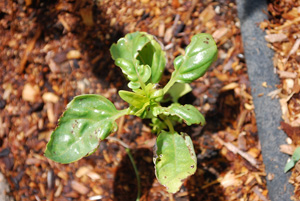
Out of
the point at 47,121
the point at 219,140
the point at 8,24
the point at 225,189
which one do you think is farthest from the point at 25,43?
the point at 225,189

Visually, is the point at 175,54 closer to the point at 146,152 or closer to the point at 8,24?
the point at 146,152

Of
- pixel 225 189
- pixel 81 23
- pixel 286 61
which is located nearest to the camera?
pixel 225 189

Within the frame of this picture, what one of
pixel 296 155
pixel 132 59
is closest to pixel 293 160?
pixel 296 155

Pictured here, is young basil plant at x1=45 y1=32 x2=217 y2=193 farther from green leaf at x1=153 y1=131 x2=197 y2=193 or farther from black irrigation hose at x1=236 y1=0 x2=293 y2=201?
black irrigation hose at x1=236 y1=0 x2=293 y2=201

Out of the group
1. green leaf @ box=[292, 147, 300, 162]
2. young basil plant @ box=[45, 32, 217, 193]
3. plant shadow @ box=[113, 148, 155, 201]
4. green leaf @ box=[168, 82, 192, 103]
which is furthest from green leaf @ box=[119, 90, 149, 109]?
green leaf @ box=[292, 147, 300, 162]

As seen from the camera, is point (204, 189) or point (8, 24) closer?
point (204, 189)

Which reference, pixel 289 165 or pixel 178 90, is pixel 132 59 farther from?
pixel 289 165
